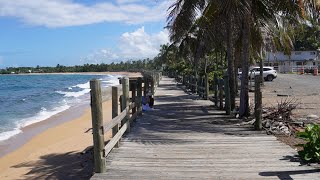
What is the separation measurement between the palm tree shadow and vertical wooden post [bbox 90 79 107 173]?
214cm

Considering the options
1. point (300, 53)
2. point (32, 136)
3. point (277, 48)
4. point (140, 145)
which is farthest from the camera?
point (300, 53)

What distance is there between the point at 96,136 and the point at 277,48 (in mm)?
17065

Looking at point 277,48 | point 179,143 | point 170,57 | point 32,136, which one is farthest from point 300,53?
point 179,143

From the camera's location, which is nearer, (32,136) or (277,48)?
(32,136)

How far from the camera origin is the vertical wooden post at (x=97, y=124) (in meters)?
6.11

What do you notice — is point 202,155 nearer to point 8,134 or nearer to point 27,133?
point 27,133

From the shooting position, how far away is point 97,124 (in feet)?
20.2

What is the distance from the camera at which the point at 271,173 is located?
20.0 ft

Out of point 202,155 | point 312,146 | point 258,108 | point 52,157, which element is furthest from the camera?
point 52,157

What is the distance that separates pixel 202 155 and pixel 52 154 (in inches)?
245

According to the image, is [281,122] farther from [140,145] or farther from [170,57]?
[170,57]

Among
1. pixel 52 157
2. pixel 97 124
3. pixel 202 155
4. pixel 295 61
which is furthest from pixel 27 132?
pixel 295 61

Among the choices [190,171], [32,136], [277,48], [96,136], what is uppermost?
[277,48]

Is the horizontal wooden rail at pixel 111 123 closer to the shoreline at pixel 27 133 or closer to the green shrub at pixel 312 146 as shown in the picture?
the green shrub at pixel 312 146
